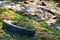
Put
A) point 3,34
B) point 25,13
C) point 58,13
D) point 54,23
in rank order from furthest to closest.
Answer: point 58,13 < point 25,13 < point 54,23 < point 3,34

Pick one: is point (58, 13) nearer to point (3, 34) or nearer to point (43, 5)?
point (43, 5)

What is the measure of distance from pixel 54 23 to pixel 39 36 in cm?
395

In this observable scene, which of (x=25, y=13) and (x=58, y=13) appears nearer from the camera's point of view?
(x=25, y=13)

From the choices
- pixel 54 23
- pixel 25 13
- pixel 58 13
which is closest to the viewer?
pixel 54 23

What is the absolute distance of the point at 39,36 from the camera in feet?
42.0

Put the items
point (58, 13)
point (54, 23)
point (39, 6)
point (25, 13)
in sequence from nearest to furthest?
point (54, 23), point (25, 13), point (58, 13), point (39, 6)

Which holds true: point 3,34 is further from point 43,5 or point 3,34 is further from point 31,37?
point 43,5

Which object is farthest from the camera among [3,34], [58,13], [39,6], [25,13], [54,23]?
[39,6]

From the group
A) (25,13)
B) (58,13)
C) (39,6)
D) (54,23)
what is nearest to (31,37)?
(54,23)

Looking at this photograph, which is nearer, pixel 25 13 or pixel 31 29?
pixel 31 29

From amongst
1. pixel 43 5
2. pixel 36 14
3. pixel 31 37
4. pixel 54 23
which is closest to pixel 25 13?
pixel 36 14

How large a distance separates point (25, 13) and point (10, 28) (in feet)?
18.2

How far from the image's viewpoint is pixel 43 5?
22.5 metres

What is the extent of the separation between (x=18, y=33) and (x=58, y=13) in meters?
7.71
